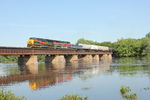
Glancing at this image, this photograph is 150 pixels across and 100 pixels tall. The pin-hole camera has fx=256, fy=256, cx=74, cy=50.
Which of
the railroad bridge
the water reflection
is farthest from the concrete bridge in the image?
the water reflection

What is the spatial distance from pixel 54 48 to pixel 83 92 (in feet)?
214

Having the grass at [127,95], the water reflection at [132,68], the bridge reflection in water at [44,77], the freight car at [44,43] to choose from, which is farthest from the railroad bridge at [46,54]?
the grass at [127,95]

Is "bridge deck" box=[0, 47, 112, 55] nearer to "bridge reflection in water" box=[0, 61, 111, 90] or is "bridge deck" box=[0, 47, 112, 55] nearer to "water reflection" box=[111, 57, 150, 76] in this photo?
"bridge reflection in water" box=[0, 61, 111, 90]

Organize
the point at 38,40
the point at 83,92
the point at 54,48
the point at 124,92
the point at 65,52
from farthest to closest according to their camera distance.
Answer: the point at 65,52 → the point at 54,48 → the point at 38,40 → the point at 83,92 → the point at 124,92

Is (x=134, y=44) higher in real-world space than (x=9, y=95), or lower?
higher

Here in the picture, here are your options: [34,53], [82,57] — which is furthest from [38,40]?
[82,57]

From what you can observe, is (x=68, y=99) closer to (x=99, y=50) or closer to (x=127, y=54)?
(x=99, y=50)

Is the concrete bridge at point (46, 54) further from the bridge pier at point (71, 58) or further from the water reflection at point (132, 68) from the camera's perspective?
the water reflection at point (132, 68)

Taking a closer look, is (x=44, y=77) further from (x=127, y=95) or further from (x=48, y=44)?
(x=48, y=44)

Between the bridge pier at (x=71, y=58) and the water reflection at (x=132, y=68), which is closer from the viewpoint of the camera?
the water reflection at (x=132, y=68)

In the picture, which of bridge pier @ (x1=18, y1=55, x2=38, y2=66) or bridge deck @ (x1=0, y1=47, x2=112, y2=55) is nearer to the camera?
bridge deck @ (x1=0, y1=47, x2=112, y2=55)

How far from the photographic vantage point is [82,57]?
128 meters

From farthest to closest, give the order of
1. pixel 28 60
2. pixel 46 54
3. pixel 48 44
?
pixel 48 44
pixel 46 54
pixel 28 60

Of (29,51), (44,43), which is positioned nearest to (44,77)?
(29,51)
